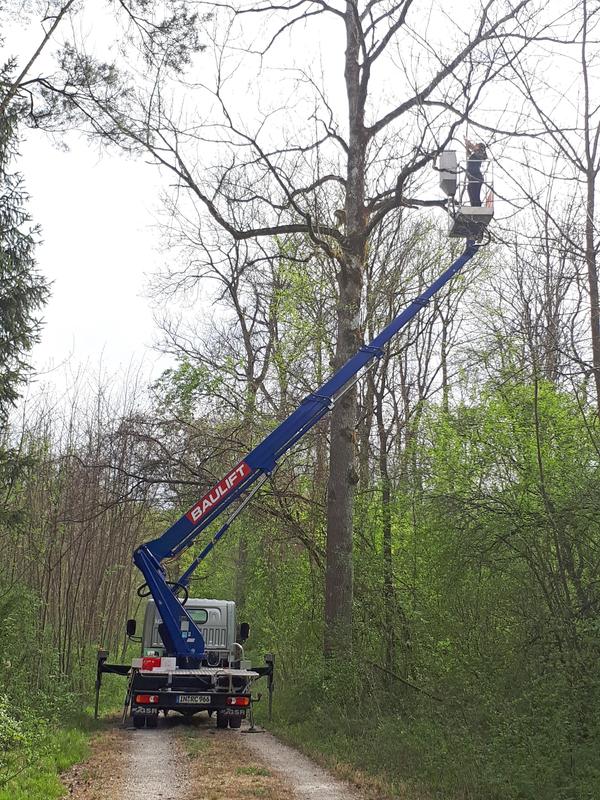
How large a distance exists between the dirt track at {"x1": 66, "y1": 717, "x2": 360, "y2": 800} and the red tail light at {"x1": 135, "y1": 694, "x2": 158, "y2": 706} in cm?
46

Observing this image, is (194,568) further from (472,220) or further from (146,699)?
(472,220)

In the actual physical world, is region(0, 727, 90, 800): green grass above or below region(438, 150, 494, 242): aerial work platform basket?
below

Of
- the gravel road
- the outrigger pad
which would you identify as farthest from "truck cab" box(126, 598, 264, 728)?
the outrigger pad

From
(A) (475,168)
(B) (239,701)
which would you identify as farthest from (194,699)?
(A) (475,168)

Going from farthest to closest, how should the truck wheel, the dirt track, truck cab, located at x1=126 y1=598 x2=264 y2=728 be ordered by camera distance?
the truck wheel → truck cab, located at x1=126 y1=598 x2=264 y2=728 → the dirt track

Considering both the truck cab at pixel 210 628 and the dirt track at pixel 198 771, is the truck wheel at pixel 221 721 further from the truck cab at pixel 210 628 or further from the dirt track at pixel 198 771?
the truck cab at pixel 210 628

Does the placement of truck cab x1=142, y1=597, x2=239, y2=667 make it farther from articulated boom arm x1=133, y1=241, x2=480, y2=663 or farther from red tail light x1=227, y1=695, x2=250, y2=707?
articulated boom arm x1=133, y1=241, x2=480, y2=663

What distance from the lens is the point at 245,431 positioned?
677 inches

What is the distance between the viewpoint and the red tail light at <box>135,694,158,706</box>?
13.2 meters

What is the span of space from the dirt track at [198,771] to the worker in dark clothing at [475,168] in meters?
6.64

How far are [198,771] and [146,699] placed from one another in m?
3.87

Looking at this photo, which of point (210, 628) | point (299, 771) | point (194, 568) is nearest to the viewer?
point (299, 771)

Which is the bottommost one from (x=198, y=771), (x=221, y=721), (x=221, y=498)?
(x=198, y=771)

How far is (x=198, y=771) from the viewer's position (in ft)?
31.4
